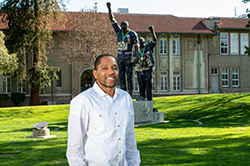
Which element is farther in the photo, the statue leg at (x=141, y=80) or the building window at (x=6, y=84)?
the building window at (x=6, y=84)

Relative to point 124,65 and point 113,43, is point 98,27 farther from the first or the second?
point 124,65

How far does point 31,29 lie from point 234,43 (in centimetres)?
2347

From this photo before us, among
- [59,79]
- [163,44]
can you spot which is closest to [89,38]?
[59,79]

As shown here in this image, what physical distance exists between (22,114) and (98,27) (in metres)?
12.4

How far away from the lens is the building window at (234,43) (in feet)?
130

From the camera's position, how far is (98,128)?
8.89 feet

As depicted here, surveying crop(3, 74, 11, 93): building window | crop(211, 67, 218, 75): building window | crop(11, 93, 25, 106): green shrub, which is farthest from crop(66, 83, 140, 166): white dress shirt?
crop(211, 67, 218, 75): building window

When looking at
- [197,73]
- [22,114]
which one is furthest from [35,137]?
[197,73]

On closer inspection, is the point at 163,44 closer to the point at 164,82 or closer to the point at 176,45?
the point at 176,45

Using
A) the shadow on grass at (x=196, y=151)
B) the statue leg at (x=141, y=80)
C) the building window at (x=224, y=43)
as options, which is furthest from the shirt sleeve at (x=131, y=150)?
the building window at (x=224, y=43)

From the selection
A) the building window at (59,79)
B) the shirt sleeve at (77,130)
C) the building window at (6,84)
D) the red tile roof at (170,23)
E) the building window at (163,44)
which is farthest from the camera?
the building window at (163,44)

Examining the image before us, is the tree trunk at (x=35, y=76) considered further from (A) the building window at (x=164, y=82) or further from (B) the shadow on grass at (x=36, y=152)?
(B) the shadow on grass at (x=36, y=152)

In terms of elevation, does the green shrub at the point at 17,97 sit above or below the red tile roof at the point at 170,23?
below

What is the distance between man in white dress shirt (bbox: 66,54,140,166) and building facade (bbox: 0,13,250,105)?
32493 millimetres
